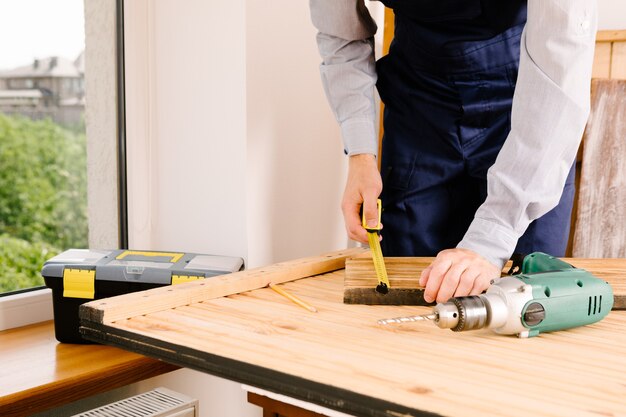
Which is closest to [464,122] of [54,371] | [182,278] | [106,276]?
[182,278]

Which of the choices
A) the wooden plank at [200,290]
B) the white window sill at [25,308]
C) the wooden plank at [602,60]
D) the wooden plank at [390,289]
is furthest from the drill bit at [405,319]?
the wooden plank at [602,60]

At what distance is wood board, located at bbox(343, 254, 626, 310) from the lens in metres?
0.98

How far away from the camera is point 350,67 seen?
1.32m

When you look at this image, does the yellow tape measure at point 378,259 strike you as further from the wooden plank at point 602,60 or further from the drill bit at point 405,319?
the wooden plank at point 602,60

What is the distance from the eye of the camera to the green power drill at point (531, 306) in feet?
2.61

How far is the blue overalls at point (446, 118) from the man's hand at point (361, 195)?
10cm

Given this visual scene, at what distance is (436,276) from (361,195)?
0.35 metres

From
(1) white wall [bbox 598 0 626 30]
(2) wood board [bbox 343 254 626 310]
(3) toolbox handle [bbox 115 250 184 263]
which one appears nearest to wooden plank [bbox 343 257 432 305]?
(2) wood board [bbox 343 254 626 310]

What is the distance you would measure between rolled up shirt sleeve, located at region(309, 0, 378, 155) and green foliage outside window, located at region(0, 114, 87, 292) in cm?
68

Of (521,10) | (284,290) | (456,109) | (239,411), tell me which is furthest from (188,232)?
(521,10)

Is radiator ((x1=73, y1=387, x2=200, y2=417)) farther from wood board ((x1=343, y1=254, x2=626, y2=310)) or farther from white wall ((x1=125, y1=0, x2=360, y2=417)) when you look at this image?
wood board ((x1=343, y1=254, x2=626, y2=310))

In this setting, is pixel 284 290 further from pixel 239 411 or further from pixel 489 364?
pixel 239 411

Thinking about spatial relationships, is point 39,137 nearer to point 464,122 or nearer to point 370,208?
point 370,208

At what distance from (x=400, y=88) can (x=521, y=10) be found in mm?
274
